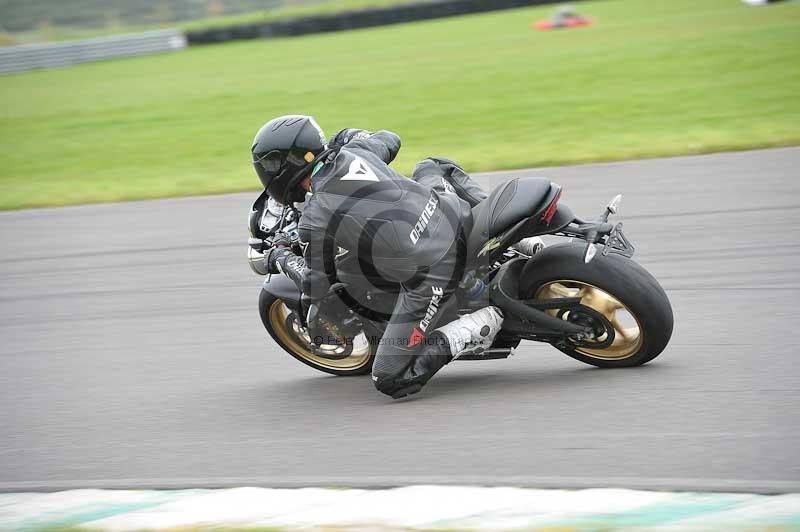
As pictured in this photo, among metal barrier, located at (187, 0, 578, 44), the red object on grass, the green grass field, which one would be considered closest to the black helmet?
the green grass field

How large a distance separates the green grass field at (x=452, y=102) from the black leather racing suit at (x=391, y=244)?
602cm

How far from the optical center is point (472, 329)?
4.84 m

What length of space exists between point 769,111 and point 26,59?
2614 cm

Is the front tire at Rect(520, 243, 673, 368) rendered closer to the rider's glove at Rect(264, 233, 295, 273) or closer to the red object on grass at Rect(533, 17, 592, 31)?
the rider's glove at Rect(264, 233, 295, 273)

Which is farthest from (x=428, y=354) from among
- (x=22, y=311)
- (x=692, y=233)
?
(x=22, y=311)

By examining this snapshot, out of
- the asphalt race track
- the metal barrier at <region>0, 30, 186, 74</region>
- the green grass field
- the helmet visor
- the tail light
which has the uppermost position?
the helmet visor

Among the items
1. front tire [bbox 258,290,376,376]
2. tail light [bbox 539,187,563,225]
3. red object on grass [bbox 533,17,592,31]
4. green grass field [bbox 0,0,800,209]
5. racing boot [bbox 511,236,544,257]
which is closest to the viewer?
tail light [bbox 539,187,563,225]

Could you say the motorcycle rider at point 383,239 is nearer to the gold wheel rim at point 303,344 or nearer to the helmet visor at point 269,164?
the helmet visor at point 269,164

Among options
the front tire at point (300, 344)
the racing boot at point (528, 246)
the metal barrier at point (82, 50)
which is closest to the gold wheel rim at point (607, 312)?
the racing boot at point (528, 246)

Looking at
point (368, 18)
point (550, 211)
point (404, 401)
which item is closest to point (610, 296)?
point (550, 211)

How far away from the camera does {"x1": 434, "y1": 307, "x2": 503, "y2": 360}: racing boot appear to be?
15.9 ft

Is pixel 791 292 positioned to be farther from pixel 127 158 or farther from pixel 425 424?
pixel 127 158

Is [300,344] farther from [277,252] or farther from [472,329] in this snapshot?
[472,329]

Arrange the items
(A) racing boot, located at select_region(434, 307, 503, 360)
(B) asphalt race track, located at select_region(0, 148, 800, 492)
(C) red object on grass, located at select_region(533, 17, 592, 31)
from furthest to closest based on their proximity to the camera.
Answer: (C) red object on grass, located at select_region(533, 17, 592, 31)
(A) racing boot, located at select_region(434, 307, 503, 360)
(B) asphalt race track, located at select_region(0, 148, 800, 492)
